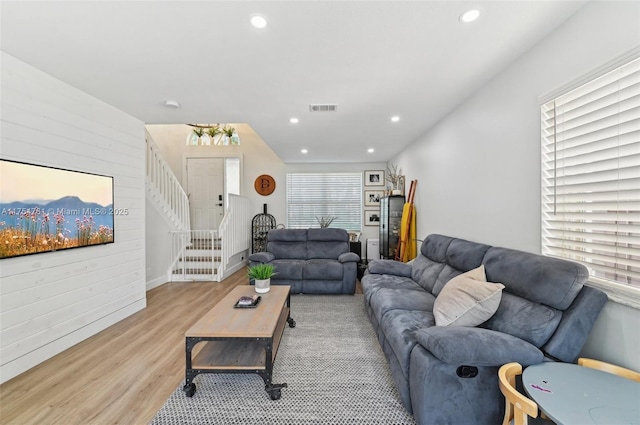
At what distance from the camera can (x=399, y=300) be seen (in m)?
2.38

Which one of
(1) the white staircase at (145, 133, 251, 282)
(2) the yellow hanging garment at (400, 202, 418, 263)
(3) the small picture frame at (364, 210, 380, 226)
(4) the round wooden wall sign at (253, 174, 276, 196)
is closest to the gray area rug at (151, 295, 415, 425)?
(2) the yellow hanging garment at (400, 202, 418, 263)

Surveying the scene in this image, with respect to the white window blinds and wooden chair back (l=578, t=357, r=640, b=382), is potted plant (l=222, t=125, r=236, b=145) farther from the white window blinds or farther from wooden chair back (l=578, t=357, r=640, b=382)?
wooden chair back (l=578, t=357, r=640, b=382)

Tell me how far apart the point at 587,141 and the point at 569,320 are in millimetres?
1021

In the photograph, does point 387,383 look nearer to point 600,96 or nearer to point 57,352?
point 600,96

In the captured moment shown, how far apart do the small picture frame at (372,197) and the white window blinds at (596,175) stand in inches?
192

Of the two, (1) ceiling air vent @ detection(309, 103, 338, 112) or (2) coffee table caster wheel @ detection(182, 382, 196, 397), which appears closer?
(2) coffee table caster wheel @ detection(182, 382, 196, 397)

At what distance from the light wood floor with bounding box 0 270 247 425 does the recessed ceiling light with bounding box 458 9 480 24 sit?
3.13 m

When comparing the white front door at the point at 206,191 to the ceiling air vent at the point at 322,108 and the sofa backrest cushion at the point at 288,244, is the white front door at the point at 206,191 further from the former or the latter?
the ceiling air vent at the point at 322,108

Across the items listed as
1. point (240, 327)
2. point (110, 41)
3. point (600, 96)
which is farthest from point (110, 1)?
point (600, 96)

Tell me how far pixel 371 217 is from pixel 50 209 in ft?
18.8

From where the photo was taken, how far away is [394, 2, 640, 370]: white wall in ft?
4.51

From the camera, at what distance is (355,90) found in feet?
8.45

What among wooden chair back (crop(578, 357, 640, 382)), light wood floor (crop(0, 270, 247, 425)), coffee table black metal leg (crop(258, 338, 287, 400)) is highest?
wooden chair back (crop(578, 357, 640, 382))

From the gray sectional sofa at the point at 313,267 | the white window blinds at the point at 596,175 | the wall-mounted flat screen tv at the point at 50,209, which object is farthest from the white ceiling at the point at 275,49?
the gray sectional sofa at the point at 313,267
